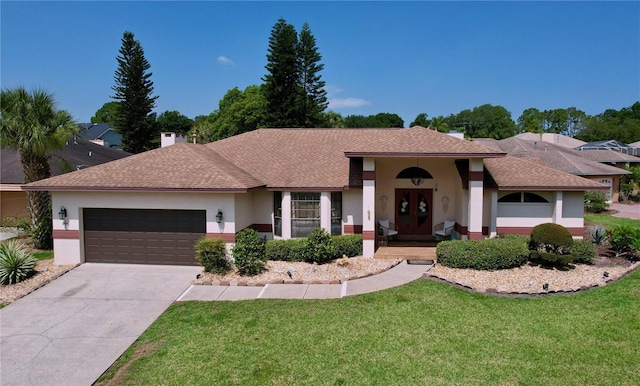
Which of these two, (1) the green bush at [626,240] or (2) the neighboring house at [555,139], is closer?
(1) the green bush at [626,240]

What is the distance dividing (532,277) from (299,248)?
736 centimetres

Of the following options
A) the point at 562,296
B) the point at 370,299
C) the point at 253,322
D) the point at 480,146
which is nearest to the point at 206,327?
the point at 253,322

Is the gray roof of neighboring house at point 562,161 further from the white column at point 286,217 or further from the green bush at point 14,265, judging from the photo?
the green bush at point 14,265

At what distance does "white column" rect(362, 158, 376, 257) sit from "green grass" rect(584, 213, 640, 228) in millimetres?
15295

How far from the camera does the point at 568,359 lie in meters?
7.05

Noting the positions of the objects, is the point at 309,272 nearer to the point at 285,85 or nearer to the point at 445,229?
the point at 445,229

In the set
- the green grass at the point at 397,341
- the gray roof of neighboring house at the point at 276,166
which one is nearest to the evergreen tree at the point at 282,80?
the gray roof of neighboring house at the point at 276,166

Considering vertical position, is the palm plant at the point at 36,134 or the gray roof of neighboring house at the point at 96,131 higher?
the gray roof of neighboring house at the point at 96,131

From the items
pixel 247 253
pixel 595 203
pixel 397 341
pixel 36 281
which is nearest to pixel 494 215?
pixel 397 341

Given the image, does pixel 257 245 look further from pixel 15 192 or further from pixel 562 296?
pixel 15 192

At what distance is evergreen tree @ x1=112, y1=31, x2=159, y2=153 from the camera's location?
36406 mm

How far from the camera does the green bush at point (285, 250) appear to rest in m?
13.4

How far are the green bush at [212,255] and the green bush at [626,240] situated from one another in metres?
13.6

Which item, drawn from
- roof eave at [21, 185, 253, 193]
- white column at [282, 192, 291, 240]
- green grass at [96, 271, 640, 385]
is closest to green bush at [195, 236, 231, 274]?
roof eave at [21, 185, 253, 193]
